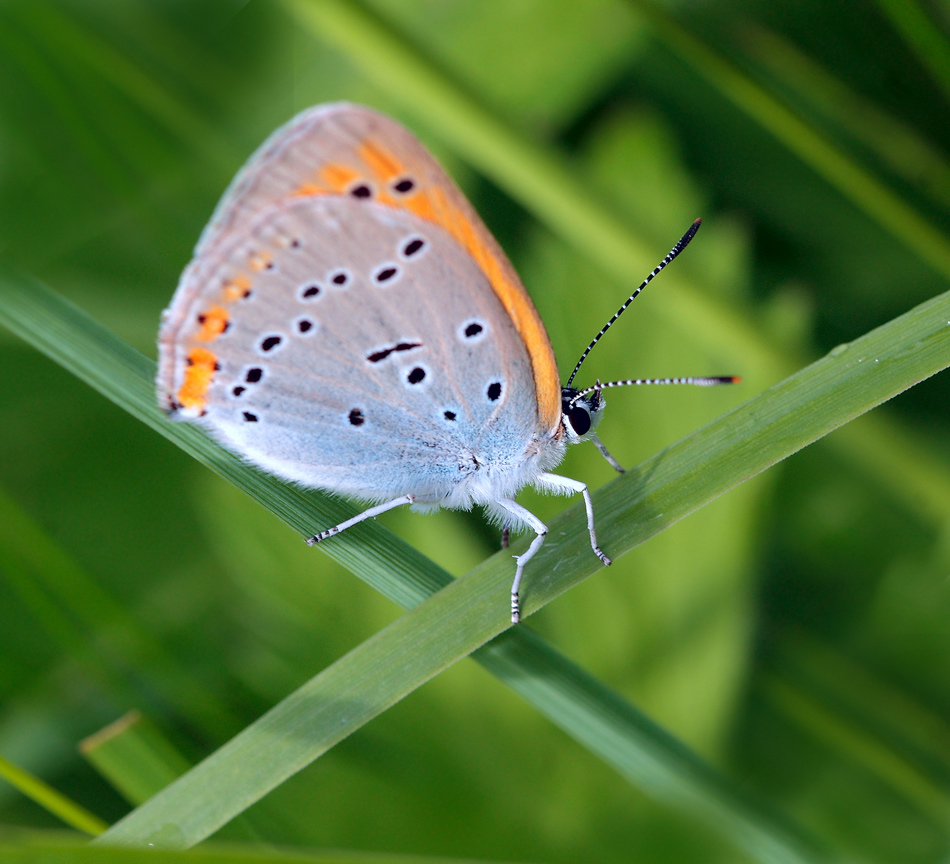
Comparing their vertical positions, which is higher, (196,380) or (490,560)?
(490,560)

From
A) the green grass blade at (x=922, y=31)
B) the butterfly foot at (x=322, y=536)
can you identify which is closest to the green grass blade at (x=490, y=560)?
the butterfly foot at (x=322, y=536)

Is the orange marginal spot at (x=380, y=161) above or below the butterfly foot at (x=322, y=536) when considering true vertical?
above

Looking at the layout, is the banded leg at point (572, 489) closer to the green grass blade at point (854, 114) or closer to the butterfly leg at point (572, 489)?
the butterfly leg at point (572, 489)

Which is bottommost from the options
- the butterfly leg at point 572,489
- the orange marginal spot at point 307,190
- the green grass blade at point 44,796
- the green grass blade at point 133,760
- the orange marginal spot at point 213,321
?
the green grass blade at point 44,796

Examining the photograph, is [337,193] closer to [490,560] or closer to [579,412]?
[579,412]

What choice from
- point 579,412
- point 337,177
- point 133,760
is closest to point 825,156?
point 579,412

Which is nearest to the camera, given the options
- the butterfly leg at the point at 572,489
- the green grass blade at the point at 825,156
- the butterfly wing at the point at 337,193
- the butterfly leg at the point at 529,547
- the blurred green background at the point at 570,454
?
the butterfly leg at the point at 529,547

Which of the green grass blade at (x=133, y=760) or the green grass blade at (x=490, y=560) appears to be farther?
the green grass blade at (x=133, y=760)
